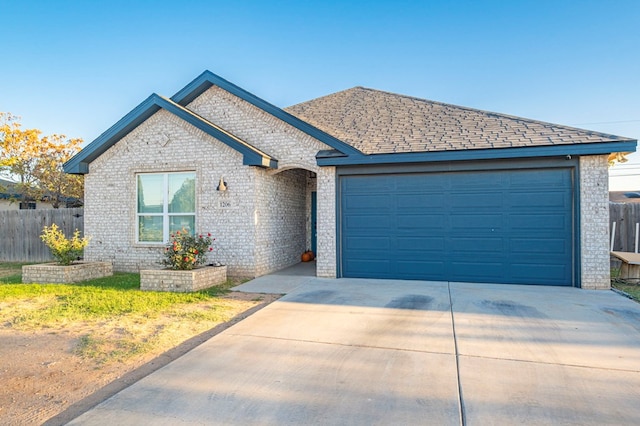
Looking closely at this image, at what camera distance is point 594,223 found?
7789 millimetres

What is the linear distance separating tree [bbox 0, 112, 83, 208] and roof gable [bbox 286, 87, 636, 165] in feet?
48.0

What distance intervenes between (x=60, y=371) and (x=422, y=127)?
29.1 ft

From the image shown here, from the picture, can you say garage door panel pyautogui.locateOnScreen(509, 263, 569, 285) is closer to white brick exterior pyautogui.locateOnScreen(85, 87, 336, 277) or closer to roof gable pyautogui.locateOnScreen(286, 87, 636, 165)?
roof gable pyautogui.locateOnScreen(286, 87, 636, 165)

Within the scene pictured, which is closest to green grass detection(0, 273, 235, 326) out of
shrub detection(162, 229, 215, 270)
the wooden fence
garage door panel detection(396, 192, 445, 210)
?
shrub detection(162, 229, 215, 270)

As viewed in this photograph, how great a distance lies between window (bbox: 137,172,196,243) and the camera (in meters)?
9.80

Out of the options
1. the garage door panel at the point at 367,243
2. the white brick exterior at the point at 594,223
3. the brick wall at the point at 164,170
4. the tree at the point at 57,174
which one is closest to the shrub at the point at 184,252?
the brick wall at the point at 164,170

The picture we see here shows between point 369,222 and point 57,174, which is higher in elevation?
point 57,174

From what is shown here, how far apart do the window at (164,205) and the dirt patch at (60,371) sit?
4.65 metres

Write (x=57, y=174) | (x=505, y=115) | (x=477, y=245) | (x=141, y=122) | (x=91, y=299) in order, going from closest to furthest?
(x=91, y=299) → (x=477, y=245) → (x=505, y=115) → (x=141, y=122) → (x=57, y=174)

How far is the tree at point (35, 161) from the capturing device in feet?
60.3

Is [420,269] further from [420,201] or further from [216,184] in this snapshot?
[216,184]

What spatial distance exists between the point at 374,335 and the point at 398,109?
8.18 metres

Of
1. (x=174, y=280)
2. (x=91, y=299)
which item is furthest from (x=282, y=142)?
(x=91, y=299)

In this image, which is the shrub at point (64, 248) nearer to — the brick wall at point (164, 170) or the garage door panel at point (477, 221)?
the brick wall at point (164, 170)
